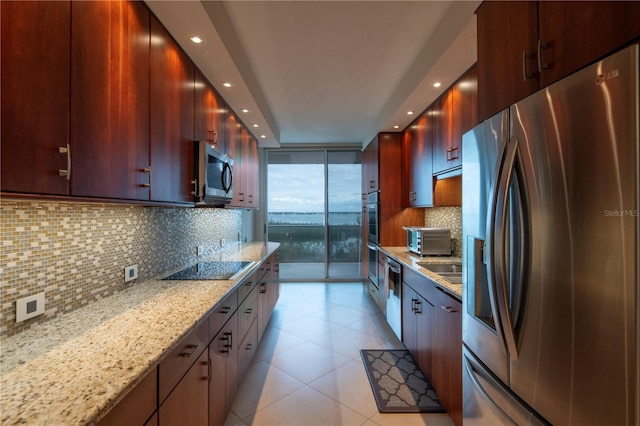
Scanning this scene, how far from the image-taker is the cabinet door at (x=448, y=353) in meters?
1.71

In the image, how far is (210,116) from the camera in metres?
2.40

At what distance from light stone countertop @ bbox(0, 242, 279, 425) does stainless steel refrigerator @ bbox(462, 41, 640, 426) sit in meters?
1.28

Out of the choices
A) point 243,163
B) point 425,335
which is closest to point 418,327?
point 425,335

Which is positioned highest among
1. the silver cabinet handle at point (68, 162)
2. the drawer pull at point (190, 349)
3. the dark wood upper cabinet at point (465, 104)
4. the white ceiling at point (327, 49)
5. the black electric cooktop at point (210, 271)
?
the white ceiling at point (327, 49)

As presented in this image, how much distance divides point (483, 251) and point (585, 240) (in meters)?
0.49

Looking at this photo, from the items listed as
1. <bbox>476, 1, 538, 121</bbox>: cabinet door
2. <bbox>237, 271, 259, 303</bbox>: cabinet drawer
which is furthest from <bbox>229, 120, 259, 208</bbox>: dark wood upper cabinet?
<bbox>476, 1, 538, 121</bbox>: cabinet door

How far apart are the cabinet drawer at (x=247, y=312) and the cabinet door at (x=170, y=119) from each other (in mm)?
905

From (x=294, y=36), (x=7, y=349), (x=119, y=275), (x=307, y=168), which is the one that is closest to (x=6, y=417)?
(x=7, y=349)

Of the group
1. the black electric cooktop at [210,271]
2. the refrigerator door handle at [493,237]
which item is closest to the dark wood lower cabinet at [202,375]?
the black electric cooktop at [210,271]

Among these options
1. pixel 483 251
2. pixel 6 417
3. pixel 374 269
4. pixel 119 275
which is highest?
pixel 483 251

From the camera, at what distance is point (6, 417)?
66 cm

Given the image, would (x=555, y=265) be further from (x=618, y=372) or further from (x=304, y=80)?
(x=304, y=80)

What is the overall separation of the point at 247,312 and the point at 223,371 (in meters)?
0.60

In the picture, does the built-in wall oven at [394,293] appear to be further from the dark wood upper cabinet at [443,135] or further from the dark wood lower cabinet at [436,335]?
the dark wood upper cabinet at [443,135]
